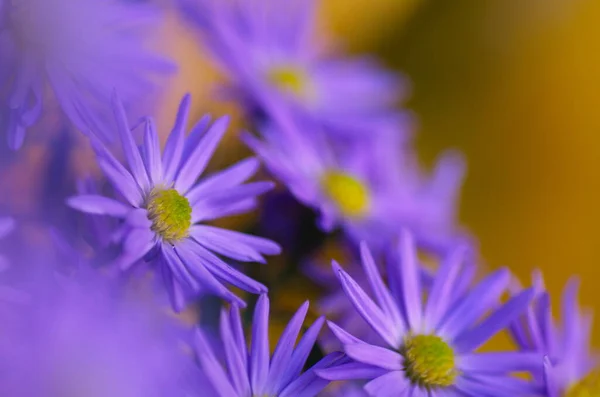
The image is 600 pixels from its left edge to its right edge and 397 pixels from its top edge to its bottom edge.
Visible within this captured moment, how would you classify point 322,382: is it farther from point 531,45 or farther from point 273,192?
point 531,45

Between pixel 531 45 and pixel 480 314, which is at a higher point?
pixel 531 45

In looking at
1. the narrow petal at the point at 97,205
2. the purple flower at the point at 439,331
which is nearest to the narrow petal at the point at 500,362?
the purple flower at the point at 439,331

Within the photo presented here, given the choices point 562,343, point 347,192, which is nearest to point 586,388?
point 562,343

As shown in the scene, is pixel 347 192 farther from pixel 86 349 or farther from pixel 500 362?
pixel 86 349

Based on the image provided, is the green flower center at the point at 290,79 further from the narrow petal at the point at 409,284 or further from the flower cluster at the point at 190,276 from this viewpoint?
the narrow petal at the point at 409,284

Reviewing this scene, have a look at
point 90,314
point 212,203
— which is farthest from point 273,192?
point 90,314

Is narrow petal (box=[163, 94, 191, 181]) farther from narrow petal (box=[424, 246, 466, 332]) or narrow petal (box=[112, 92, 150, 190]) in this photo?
narrow petal (box=[424, 246, 466, 332])
